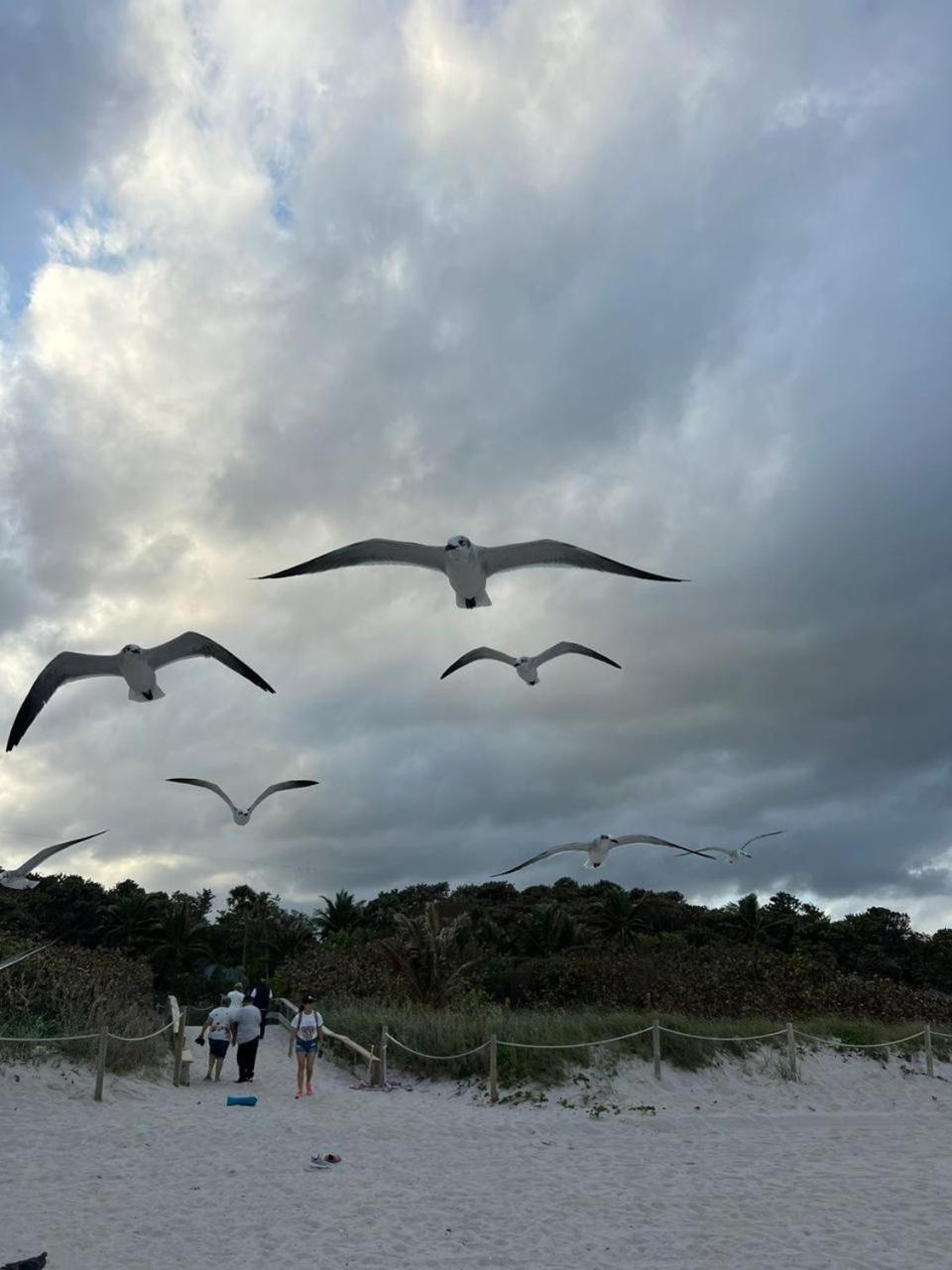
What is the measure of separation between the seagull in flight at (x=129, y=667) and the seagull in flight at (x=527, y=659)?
3295 mm

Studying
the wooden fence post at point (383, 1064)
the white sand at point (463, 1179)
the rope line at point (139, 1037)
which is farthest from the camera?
the wooden fence post at point (383, 1064)

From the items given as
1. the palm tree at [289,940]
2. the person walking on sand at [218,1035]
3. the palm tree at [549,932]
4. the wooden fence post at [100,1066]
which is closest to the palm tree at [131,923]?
the palm tree at [289,940]

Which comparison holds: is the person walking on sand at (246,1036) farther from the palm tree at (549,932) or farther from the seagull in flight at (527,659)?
the palm tree at (549,932)

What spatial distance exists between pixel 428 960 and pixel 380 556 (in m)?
11.5

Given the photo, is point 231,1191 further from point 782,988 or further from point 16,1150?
point 782,988

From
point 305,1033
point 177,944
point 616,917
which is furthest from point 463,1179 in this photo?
point 177,944

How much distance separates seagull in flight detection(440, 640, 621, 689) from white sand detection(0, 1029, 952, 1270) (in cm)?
558

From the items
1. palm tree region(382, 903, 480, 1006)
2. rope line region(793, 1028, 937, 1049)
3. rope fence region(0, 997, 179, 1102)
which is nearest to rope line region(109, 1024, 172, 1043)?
rope fence region(0, 997, 179, 1102)

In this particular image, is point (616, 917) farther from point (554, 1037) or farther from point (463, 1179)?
point (463, 1179)

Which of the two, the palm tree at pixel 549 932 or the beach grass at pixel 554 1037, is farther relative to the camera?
the palm tree at pixel 549 932

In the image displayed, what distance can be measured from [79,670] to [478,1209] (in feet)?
28.2

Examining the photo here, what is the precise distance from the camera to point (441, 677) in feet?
46.7

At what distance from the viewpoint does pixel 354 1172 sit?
30.8 ft

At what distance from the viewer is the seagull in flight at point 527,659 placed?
49.4ft
